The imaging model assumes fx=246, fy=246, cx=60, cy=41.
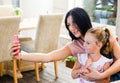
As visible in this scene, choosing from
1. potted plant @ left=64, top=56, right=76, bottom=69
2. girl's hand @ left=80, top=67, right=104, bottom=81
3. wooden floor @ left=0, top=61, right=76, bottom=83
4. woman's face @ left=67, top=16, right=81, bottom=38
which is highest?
woman's face @ left=67, top=16, right=81, bottom=38

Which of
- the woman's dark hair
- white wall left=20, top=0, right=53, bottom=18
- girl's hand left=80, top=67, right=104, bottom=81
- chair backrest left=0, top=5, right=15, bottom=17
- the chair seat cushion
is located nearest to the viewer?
girl's hand left=80, top=67, right=104, bottom=81

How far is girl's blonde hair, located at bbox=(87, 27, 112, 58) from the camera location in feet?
5.01

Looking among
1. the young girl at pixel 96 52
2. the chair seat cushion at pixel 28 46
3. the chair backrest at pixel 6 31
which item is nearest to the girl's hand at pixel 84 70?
the young girl at pixel 96 52

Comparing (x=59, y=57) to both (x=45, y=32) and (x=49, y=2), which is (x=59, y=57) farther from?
(x=49, y=2)

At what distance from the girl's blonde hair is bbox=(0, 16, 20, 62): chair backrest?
5.72 ft

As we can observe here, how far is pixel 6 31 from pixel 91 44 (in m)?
1.82

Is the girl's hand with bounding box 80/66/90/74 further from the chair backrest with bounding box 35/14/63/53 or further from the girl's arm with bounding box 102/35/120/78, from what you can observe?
the chair backrest with bounding box 35/14/63/53

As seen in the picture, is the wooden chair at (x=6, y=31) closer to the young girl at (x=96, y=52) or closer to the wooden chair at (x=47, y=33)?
the wooden chair at (x=47, y=33)

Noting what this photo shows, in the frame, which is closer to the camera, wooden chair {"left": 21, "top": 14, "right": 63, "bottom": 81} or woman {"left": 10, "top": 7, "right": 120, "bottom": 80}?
woman {"left": 10, "top": 7, "right": 120, "bottom": 80}

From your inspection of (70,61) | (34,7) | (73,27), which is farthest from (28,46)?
(73,27)

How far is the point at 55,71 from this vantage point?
3.75 m

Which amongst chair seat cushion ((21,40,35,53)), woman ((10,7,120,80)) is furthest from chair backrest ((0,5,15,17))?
woman ((10,7,120,80))

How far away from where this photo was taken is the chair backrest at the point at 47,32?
11.2ft

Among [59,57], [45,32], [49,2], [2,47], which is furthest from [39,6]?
[59,57]
